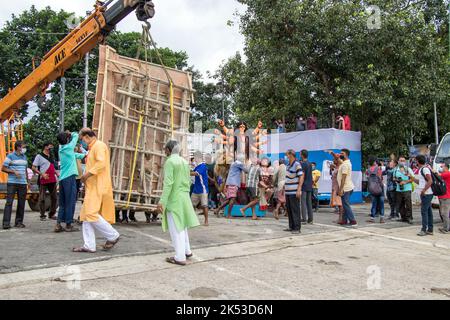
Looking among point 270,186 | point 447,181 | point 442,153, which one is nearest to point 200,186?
point 270,186

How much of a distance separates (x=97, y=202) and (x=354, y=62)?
43.6ft

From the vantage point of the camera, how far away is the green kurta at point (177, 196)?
555cm

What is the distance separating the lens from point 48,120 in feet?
85.1

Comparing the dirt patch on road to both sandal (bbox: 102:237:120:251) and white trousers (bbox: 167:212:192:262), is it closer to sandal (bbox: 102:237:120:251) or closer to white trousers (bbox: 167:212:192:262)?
white trousers (bbox: 167:212:192:262)

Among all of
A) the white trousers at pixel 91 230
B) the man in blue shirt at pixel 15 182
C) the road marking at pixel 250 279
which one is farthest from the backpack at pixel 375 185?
the man in blue shirt at pixel 15 182

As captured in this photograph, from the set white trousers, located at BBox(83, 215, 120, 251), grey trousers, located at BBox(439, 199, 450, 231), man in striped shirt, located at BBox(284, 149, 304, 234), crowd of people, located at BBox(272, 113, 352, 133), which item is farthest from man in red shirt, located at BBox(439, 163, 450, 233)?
A: white trousers, located at BBox(83, 215, 120, 251)

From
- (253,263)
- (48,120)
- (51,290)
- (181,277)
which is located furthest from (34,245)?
(48,120)

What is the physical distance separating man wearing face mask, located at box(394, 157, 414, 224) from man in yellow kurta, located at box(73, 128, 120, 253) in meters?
7.71

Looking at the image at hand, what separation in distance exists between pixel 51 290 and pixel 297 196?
539 centimetres

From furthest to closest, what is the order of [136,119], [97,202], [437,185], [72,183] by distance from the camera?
[437,185], [136,119], [72,183], [97,202]

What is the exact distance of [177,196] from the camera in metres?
5.64

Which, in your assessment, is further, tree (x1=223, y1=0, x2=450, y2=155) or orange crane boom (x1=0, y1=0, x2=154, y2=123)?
tree (x1=223, y1=0, x2=450, y2=155)

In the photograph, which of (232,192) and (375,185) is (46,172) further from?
(375,185)

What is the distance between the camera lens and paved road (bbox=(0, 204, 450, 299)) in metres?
4.49
